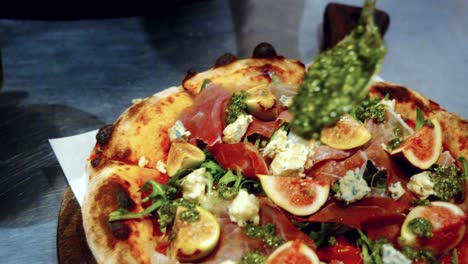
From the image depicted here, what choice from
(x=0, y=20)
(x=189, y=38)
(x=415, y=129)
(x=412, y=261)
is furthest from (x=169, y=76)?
(x=412, y=261)

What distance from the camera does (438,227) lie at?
8.73 ft

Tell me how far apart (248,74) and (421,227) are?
161 centimetres

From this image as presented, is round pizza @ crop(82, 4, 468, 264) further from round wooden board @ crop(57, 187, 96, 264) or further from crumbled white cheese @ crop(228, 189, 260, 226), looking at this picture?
round wooden board @ crop(57, 187, 96, 264)

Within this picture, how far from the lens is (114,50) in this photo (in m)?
5.03

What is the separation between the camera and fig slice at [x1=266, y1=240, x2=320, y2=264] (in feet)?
8.03

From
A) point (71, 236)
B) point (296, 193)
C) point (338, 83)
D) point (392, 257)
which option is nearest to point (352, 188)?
point (296, 193)

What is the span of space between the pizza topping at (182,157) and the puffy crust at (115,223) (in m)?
0.21

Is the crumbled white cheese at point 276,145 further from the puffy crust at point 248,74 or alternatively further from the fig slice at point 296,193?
the puffy crust at point 248,74

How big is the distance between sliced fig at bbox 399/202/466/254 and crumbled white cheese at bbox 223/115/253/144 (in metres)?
1.08

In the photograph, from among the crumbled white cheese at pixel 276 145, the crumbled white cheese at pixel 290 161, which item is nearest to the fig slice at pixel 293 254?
the crumbled white cheese at pixel 290 161

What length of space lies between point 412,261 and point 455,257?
1.01 feet

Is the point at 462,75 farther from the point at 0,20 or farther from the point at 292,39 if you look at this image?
the point at 0,20

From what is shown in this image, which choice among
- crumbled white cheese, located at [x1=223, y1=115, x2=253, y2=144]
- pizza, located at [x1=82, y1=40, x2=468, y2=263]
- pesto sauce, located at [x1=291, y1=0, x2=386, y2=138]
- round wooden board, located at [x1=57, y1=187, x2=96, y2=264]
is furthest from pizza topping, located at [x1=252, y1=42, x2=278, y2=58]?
round wooden board, located at [x1=57, y1=187, x2=96, y2=264]

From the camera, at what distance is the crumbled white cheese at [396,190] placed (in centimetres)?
286
